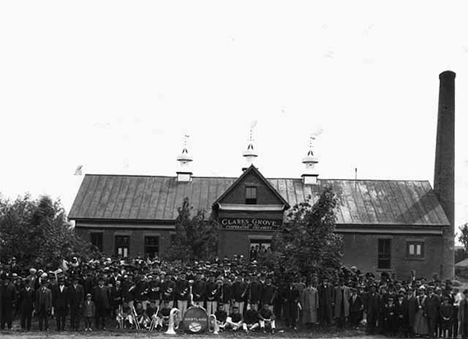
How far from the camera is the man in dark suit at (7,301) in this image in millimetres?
21984

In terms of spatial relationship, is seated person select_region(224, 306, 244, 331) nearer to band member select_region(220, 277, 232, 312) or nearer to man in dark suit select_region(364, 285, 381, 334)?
band member select_region(220, 277, 232, 312)

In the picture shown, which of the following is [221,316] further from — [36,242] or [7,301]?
[36,242]

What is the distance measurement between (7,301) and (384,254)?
25329mm

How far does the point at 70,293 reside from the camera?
22.0 m

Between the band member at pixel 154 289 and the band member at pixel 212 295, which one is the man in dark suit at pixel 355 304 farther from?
the band member at pixel 154 289

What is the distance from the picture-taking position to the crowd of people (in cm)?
2200

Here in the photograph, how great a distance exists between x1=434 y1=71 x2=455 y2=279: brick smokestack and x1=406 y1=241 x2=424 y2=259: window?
243 cm

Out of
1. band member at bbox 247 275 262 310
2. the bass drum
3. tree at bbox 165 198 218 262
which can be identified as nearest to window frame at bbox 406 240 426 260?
tree at bbox 165 198 218 262

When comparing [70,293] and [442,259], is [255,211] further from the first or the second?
[70,293]

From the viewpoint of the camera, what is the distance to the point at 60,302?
863 inches

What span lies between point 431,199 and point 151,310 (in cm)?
2580

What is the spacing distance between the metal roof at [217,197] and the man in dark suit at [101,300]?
Answer: 1819cm

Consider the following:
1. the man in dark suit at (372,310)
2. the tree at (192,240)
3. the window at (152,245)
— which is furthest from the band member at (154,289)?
the window at (152,245)

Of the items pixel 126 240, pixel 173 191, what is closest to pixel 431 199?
pixel 173 191
